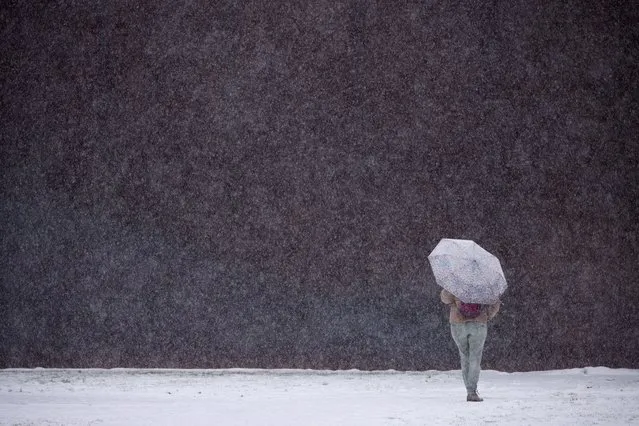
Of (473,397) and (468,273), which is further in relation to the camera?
(473,397)

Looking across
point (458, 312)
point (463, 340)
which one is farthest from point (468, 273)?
point (463, 340)

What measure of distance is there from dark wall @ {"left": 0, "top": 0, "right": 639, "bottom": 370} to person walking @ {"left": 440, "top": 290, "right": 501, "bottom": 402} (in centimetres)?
265

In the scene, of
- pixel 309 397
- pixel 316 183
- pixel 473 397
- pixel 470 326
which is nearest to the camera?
pixel 470 326

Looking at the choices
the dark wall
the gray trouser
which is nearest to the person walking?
the gray trouser

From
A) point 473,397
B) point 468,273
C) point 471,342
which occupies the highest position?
point 468,273

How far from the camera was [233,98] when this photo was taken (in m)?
10.2

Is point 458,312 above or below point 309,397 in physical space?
above

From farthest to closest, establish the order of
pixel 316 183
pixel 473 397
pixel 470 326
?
pixel 316 183 < pixel 473 397 < pixel 470 326

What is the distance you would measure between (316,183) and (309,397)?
3.11 metres

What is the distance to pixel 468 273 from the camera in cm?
707

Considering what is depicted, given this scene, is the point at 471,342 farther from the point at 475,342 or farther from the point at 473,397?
the point at 473,397

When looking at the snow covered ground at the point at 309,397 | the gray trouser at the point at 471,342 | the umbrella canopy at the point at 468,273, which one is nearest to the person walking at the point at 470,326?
the gray trouser at the point at 471,342

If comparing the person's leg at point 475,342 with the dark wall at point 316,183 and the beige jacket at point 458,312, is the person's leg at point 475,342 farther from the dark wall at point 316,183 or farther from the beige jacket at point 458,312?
the dark wall at point 316,183

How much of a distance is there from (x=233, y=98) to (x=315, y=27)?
1.39m
